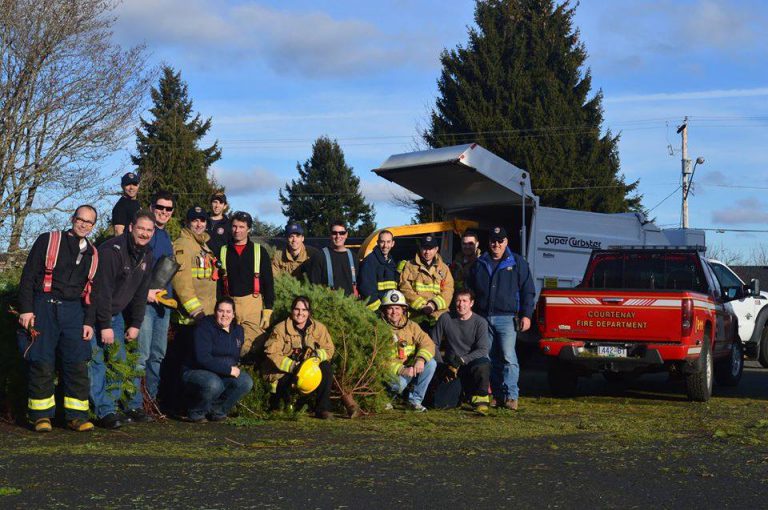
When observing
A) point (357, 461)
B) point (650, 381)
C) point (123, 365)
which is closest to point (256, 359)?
point (123, 365)

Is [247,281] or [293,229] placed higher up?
[293,229]

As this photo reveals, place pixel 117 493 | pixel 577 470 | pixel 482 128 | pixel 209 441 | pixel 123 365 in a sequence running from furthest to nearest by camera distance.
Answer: pixel 482 128, pixel 123 365, pixel 209 441, pixel 577 470, pixel 117 493

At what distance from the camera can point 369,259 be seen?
11.8 meters

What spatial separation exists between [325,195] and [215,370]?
65.7 meters

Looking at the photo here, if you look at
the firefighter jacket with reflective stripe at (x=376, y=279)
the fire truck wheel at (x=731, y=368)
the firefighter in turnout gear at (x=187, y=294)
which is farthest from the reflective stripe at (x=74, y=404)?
the fire truck wheel at (x=731, y=368)

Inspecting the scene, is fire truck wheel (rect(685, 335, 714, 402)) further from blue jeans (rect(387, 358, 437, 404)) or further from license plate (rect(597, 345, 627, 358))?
blue jeans (rect(387, 358, 437, 404))

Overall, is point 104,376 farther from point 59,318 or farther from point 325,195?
point 325,195

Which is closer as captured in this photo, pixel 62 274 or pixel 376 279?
pixel 62 274

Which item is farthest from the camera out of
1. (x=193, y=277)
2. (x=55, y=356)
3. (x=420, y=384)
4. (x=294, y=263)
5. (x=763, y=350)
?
(x=763, y=350)

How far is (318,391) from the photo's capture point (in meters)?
10.2

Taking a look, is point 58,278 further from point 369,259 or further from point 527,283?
point 527,283

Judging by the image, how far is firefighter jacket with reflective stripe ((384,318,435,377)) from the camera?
11.0 meters

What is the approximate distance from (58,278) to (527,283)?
17.3 feet

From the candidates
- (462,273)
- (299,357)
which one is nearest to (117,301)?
(299,357)
